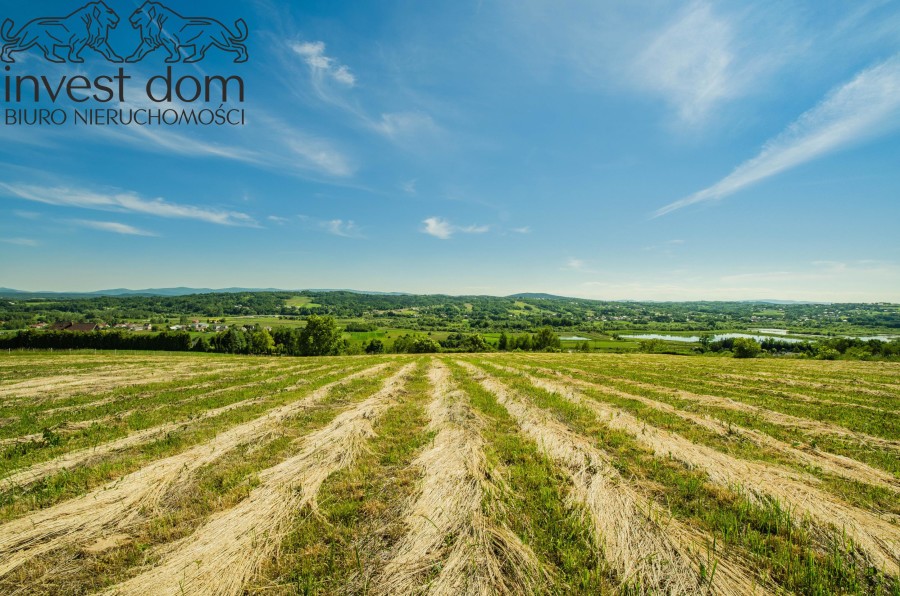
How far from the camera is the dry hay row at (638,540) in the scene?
449 cm

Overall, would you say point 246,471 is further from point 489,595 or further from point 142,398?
point 142,398

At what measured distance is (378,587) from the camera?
4.49 m

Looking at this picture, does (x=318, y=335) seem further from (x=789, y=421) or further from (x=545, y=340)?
(x=789, y=421)

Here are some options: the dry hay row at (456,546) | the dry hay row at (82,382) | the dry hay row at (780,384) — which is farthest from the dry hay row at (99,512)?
the dry hay row at (780,384)

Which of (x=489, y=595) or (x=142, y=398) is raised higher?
(x=489, y=595)

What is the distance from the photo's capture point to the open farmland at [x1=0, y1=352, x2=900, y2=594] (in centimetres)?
468

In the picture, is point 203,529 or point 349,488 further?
point 349,488

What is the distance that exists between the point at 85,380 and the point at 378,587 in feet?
97.0

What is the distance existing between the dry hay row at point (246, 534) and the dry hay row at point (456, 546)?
84.7 inches

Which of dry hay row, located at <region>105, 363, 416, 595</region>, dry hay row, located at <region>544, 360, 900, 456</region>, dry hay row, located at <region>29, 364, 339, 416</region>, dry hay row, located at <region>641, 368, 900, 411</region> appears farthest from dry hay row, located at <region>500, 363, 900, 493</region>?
dry hay row, located at <region>29, 364, 339, 416</region>

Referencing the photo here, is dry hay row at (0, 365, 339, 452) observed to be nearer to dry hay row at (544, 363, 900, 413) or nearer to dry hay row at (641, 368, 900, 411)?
dry hay row at (544, 363, 900, 413)

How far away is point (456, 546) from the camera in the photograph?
5.18m

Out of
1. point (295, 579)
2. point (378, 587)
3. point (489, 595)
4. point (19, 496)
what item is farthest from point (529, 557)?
point (19, 496)

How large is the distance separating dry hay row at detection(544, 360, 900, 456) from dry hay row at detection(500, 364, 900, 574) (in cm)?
538
